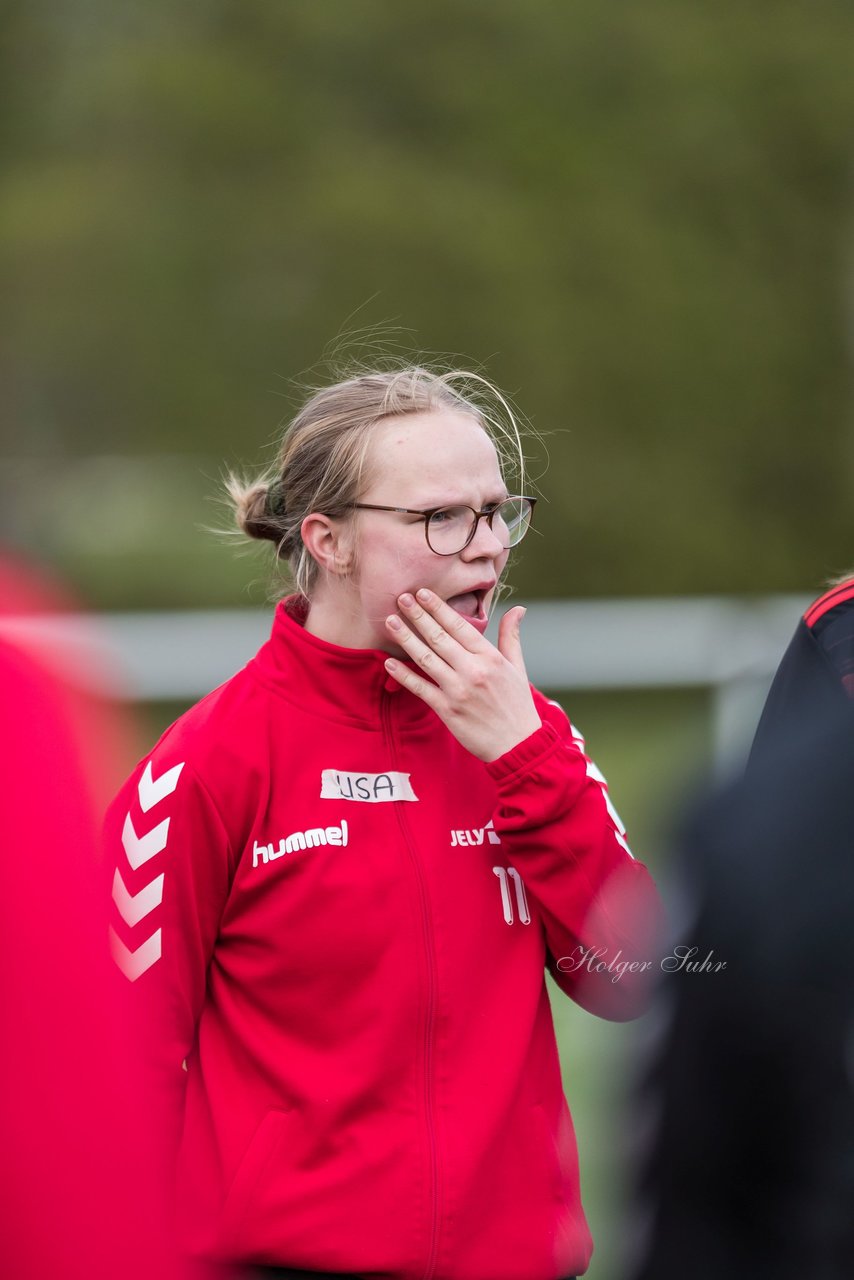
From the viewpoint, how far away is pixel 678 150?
17.8 meters

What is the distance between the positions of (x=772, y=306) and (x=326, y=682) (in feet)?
54.8

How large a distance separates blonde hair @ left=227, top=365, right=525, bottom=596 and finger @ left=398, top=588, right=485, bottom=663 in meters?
Result: 0.19

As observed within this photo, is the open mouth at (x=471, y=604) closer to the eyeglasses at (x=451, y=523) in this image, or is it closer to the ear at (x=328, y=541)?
the eyeglasses at (x=451, y=523)

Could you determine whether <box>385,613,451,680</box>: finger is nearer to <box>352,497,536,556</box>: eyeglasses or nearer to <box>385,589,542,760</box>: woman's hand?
<box>385,589,542,760</box>: woman's hand

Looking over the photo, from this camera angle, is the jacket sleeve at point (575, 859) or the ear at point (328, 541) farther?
the ear at point (328, 541)

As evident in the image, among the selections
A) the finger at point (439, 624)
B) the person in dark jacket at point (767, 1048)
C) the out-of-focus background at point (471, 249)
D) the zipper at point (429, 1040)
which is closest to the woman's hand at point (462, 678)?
the finger at point (439, 624)

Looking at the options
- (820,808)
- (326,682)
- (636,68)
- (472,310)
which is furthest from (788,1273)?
(636,68)

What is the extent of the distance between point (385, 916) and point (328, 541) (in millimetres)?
605

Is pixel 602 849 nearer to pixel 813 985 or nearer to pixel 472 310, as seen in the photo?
pixel 813 985

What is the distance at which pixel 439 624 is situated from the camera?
91.0 inches

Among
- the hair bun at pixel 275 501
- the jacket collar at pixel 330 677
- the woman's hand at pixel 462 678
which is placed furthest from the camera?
the hair bun at pixel 275 501

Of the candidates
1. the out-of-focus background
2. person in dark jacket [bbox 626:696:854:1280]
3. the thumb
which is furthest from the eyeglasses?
the out-of-focus background

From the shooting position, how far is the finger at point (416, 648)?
227cm

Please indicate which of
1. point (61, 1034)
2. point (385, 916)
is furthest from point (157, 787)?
point (61, 1034)
